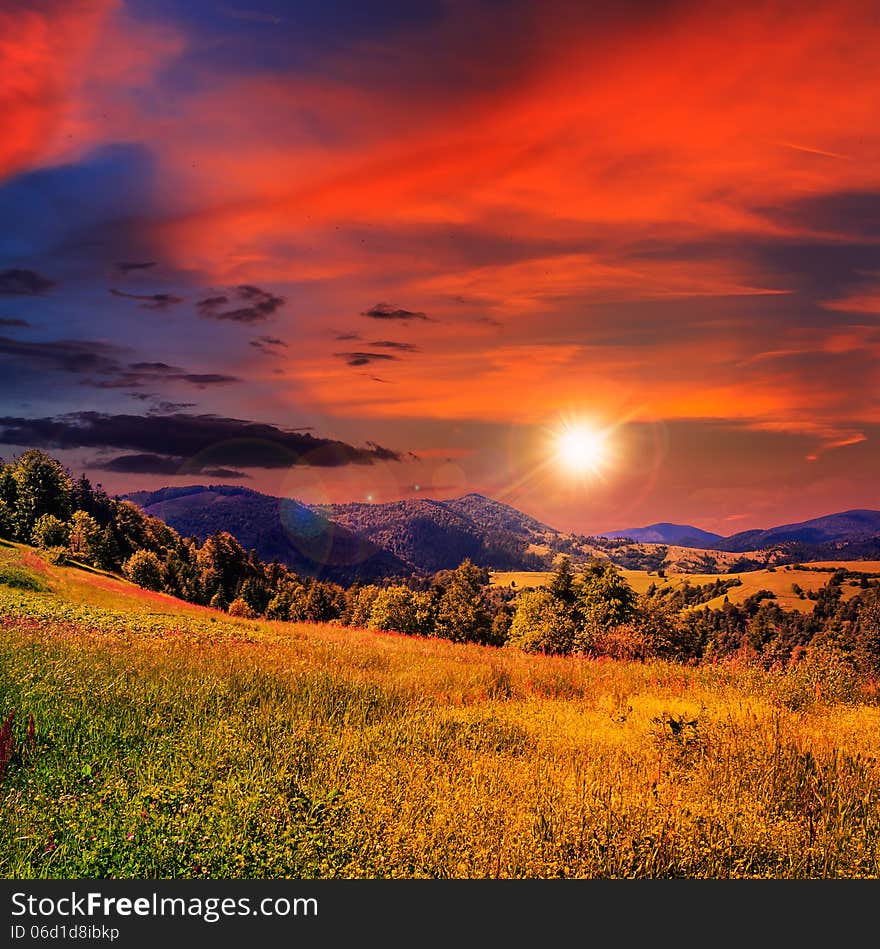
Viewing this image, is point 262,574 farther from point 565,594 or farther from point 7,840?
point 7,840

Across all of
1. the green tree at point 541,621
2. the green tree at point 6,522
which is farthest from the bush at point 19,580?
the green tree at point 6,522

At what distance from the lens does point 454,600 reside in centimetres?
8562

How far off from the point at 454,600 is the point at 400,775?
80.5 meters

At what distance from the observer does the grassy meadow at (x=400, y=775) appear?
5188 mm

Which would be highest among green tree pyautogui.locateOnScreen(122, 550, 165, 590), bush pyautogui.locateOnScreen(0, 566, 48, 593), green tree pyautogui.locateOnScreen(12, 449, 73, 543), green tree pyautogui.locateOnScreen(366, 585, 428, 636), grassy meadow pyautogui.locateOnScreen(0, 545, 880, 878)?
green tree pyautogui.locateOnScreen(12, 449, 73, 543)

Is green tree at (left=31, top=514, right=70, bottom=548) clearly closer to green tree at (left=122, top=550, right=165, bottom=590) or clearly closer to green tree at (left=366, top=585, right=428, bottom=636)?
green tree at (left=122, top=550, right=165, bottom=590)

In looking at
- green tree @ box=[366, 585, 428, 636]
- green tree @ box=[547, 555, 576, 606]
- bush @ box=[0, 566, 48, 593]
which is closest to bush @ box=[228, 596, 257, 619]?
bush @ box=[0, 566, 48, 593]

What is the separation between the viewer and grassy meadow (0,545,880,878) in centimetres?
519

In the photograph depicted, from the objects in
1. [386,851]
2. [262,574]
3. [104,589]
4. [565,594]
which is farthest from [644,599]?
[262,574]

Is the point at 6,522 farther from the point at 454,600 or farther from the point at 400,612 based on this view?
the point at 454,600

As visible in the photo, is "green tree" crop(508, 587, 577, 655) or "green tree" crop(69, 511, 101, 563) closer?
"green tree" crop(508, 587, 577, 655)

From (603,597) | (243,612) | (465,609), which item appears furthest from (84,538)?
(603,597)

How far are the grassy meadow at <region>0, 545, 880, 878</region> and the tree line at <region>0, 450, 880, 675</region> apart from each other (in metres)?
7.53

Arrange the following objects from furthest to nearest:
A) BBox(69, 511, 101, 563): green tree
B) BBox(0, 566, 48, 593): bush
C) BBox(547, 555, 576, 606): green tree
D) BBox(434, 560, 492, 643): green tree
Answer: BBox(69, 511, 101, 563): green tree → BBox(434, 560, 492, 643): green tree → BBox(547, 555, 576, 606): green tree → BBox(0, 566, 48, 593): bush
